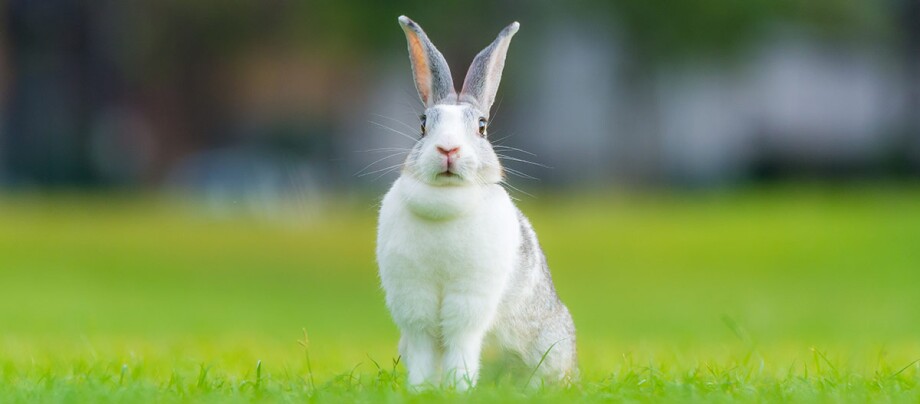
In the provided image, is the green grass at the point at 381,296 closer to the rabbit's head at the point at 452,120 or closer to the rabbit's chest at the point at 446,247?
the rabbit's chest at the point at 446,247

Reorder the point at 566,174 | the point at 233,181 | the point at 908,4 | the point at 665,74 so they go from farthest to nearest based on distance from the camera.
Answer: the point at 566,174, the point at 908,4, the point at 233,181, the point at 665,74

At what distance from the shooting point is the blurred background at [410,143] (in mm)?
16531

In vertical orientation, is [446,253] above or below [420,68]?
below

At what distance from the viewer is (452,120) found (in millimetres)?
5188

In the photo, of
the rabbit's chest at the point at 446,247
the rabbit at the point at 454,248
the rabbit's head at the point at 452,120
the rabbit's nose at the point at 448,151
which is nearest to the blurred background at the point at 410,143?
the rabbit at the point at 454,248

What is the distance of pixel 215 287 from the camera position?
20.2 m

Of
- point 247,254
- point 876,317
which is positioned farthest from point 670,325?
point 247,254

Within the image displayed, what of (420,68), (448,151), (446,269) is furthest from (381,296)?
(448,151)

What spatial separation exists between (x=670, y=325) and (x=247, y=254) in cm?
916

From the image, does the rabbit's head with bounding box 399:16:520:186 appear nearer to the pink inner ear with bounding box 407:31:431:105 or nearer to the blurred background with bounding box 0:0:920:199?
the pink inner ear with bounding box 407:31:431:105

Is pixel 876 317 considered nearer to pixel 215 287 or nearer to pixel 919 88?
pixel 215 287

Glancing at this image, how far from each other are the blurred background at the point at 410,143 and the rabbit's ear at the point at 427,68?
5.83 ft

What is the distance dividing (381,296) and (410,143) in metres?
3.97

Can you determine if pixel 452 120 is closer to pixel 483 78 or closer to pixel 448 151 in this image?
pixel 448 151
